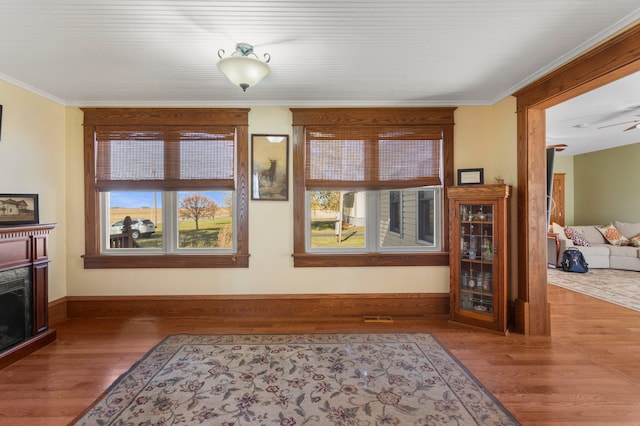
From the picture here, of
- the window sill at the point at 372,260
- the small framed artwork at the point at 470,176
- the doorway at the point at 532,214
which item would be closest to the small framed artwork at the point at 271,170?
the window sill at the point at 372,260

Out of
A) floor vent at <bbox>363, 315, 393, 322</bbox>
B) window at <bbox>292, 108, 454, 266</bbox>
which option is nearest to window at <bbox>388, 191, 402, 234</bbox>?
window at <bbox>292, 108, 454, 266</bbox>

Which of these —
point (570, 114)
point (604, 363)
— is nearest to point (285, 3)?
point (604, 363)

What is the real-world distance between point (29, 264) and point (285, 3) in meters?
3.25

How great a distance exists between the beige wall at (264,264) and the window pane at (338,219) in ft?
1.08

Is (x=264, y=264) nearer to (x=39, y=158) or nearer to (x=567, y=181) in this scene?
(x=39, y=158)

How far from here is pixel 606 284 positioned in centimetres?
488

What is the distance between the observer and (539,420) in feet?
6.08

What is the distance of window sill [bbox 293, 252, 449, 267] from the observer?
361 cm

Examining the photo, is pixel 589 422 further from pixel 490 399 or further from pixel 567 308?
pixel 567 308

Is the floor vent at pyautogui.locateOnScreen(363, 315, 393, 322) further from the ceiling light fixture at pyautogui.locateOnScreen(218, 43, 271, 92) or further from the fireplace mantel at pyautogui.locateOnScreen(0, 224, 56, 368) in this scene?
the fireplace mantel at pyautogui.locateOnScreen(0, 224, 56, 368)

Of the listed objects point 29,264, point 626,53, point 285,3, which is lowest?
point 29,264

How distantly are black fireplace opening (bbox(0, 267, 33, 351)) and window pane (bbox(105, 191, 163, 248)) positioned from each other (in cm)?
99

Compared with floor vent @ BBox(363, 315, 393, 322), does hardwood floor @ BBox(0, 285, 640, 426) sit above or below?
below

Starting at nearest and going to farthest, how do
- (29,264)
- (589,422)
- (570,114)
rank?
(589,422), (29,264), (570,114)
